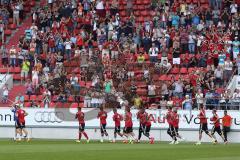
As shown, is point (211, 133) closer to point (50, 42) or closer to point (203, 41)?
point (203, 41)

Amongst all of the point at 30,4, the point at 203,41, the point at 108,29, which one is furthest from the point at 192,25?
the point at 30,4

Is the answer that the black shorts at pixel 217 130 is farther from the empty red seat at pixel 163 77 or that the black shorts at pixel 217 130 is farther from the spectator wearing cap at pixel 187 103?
the empty red seat at pixel 163 77

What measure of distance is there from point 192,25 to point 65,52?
7.82 meters

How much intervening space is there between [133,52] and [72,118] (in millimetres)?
6347

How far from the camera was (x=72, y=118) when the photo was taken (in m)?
45.4

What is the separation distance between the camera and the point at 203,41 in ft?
158

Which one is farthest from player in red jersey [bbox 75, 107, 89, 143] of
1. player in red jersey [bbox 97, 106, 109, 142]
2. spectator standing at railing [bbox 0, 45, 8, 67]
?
spectator standing at railing [bbox 0, 45, 8, 67]

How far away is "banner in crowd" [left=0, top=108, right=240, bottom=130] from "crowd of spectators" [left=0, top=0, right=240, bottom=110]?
755mm

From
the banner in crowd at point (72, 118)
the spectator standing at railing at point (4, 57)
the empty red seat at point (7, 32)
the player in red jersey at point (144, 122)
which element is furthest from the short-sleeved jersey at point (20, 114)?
the empty red seat at point (7, 32)

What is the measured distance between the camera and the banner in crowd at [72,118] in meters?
43.5

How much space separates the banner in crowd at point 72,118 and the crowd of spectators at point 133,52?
0.76m

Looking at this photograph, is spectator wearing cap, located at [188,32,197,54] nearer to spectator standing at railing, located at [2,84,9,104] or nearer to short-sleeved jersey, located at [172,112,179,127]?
short-sleeved jersey, located at [172,112,179,127]

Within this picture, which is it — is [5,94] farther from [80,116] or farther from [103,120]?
[103,120]

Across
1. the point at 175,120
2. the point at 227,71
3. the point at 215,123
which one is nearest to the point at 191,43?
the point at 227,71
